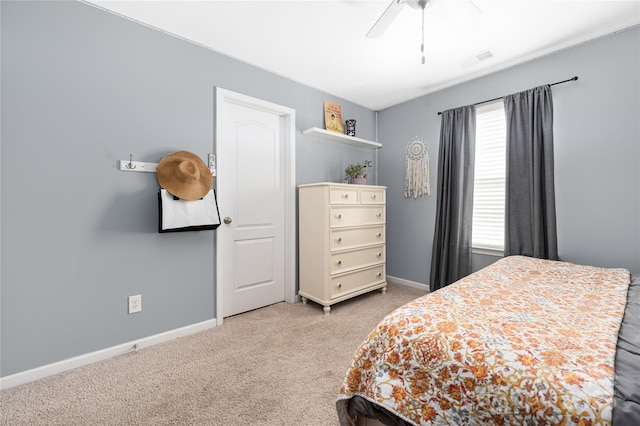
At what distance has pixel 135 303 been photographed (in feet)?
6.66

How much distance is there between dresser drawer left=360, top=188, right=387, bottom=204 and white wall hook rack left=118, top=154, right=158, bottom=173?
1.95 meters

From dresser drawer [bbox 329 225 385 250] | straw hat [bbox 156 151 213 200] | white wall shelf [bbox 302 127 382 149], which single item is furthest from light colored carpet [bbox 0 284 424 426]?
white wall shelf [bbox 302 127 382 149]

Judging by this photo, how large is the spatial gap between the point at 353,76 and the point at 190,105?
1.67 metres

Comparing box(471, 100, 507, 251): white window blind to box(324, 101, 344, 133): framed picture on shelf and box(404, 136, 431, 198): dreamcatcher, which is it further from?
box(324, 101, 344, 133): framed picture on shelf

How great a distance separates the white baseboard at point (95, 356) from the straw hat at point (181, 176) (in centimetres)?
110

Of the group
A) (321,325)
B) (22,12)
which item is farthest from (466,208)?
(22,12)

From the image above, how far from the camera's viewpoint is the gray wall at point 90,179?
1.64 meters

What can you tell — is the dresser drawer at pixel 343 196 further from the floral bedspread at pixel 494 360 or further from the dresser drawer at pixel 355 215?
the floral bedspread at pixel 494 360

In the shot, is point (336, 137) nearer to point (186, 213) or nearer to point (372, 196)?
A: point (372, 196)

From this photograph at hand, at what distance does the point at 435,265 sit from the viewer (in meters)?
3.15

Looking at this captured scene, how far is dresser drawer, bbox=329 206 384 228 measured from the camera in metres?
2.72

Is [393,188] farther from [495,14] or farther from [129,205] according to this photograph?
[129,205]

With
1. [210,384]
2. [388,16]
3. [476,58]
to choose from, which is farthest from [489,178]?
[210,384]

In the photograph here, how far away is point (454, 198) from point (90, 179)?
3259 millimetres
